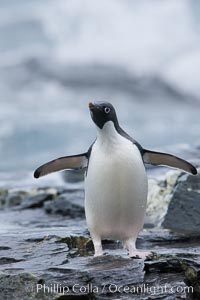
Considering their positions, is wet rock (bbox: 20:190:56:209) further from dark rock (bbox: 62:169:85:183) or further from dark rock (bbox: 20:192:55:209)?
dark rock (bbox: 62:169:85:183)

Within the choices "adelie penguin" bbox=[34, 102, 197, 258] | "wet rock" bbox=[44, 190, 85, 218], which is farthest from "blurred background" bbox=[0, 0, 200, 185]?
"adelie penguin" bbox=[34, 102, 197, 258]

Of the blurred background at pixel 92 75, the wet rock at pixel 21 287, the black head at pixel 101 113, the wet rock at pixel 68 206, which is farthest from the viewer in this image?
the blurred background at pixel 92 75

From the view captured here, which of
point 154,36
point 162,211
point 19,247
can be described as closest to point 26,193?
point 162,211

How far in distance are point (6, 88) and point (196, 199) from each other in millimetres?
29301

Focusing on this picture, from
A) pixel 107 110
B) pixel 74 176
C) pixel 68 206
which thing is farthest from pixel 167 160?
pixel 74 176

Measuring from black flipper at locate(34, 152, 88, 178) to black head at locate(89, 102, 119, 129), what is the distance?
0.52 metres

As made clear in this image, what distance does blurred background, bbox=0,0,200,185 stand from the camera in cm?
2998

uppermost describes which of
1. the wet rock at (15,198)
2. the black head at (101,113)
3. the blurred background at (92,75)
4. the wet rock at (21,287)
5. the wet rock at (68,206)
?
the blurred background at (92,75)

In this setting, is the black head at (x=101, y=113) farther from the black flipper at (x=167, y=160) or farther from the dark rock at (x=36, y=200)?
the dark rock at (x=36, y=200)

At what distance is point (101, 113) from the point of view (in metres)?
6.39

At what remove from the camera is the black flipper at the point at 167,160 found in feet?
22.8

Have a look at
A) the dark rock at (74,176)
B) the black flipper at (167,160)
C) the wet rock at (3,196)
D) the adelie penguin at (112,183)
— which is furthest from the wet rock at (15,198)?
the adelie penguin at (112,183)

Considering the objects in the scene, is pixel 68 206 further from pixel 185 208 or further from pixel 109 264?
pixel 109 264

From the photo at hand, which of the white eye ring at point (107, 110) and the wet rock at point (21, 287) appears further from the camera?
the white eye ring at point (107, 110)
